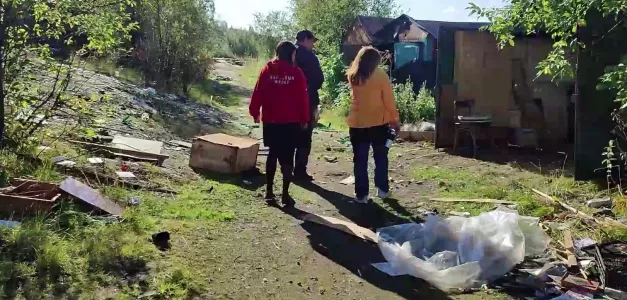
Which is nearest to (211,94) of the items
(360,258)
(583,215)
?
(583,215)

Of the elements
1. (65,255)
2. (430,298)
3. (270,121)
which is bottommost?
(430,298)

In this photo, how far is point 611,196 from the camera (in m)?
7.07

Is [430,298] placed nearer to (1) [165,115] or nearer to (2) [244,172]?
(2) [244,172]

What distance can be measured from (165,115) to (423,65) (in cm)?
935

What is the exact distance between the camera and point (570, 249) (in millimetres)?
5215

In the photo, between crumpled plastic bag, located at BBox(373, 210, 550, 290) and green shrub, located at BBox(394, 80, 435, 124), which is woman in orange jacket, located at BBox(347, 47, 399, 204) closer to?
crumpled plastic bag, located at BBox(373, 210, 550, 290)

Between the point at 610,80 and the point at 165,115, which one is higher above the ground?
the point at 610,80

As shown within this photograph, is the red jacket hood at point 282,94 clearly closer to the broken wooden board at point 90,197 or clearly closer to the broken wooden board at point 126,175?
the broken wooden board at point 126,175

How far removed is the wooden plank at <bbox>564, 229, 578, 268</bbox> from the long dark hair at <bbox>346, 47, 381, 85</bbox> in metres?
2.58

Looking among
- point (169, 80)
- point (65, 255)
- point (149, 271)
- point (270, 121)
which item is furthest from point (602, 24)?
point (169, 80)

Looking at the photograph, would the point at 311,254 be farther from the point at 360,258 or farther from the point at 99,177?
the point at 99,177

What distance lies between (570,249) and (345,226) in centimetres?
204

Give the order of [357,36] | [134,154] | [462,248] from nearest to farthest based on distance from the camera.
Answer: [462,248]
[134,154]
[357,36]

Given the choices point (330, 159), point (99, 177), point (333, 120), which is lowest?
point (330, 159)
